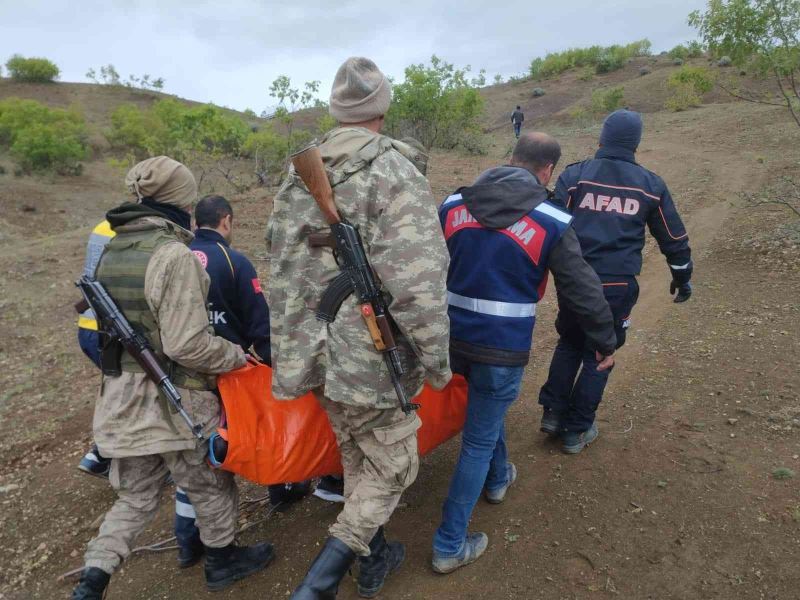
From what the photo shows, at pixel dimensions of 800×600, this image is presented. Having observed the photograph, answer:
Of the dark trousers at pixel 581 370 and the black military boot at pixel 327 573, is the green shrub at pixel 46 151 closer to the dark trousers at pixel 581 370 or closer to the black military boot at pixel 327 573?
the dark trousers at pixel 581 370

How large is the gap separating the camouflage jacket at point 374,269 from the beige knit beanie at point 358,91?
83mm

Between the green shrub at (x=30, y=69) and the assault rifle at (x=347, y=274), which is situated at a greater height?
the green shrub at (x=30, y=69)

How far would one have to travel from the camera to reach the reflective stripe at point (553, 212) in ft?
7.29

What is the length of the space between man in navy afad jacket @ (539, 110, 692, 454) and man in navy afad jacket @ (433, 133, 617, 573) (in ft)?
1.75

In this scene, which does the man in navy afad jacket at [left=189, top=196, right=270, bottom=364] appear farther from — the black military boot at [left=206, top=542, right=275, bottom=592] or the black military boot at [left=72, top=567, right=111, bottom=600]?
the black military boot at [left=72, top=567, right=111, bottom=600]

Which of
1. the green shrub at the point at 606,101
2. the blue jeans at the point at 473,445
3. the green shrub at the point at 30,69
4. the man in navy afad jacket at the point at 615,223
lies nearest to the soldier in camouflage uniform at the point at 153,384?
the blue jeans at the point at 473,445

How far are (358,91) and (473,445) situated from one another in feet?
5.19

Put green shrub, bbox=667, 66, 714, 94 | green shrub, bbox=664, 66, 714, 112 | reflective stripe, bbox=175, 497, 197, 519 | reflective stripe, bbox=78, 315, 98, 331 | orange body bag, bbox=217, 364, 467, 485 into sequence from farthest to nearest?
green shrub, bbox=664, 66, 714, 112 < green shrub, bbox=667, 66, 714, 94 < reflective stripe, bbox=78, 315, 98, 331 < reflective stripe, bbox=175, 497, 197, 519 < orange body bag, bbox=217, 364, 467, 485

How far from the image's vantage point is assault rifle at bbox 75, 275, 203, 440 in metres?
2.26

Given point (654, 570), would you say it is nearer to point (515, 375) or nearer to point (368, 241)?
point (515, 375)

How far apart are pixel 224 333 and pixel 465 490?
1.44 metres

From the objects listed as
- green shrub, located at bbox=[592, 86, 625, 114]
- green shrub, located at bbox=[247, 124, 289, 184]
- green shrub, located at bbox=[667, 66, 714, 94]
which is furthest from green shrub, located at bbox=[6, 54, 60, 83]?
green shrub, located at bbox=[667, 66, 714, 94]

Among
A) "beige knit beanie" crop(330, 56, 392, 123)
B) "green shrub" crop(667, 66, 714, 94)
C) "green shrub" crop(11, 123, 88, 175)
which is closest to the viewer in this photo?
"beige knit beanie" crop(330, 56, 392, 123)

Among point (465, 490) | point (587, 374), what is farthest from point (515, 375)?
point (587, 374)
